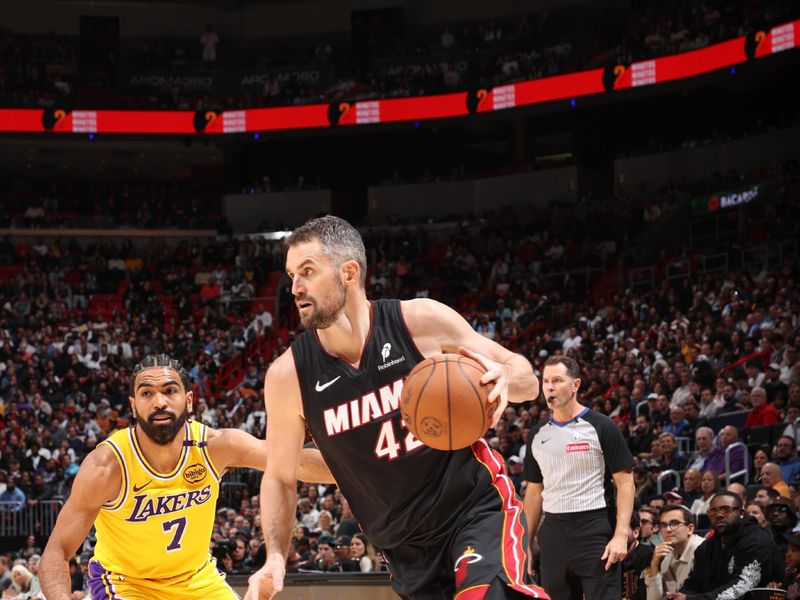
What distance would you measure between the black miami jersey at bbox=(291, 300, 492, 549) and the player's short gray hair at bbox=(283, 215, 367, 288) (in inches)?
12.8

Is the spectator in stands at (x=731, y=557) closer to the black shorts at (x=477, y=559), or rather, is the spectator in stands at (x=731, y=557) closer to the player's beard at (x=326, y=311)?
the black shorts at (x=477, y=559)

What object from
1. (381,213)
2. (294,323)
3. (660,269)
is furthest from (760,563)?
(381,213)

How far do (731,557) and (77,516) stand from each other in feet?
15.5

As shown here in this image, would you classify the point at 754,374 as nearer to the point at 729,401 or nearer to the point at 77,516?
the point at 729,401

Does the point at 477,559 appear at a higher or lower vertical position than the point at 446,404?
lower

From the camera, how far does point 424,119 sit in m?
29.9

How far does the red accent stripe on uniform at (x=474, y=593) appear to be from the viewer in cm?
425

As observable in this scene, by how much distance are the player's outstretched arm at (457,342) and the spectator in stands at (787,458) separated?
7406mm

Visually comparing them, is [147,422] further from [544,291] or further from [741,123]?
[741,123]

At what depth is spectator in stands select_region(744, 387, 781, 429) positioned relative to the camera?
12.6 meters

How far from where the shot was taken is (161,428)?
583 centimetres

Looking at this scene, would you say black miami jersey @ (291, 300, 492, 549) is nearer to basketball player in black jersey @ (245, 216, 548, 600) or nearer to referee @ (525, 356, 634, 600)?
basketball player in black jersey @ (245, 216, 548, 600)

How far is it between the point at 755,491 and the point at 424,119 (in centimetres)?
2068

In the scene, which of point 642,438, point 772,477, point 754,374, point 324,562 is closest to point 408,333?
point 772,477
